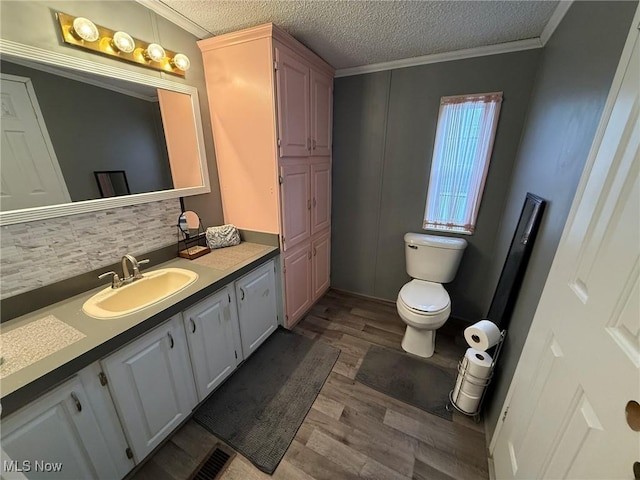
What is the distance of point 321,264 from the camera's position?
267 centimetres

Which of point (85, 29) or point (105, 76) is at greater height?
point (85, 29)

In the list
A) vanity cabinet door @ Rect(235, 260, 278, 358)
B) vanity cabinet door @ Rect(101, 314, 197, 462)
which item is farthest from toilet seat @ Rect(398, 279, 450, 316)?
vanity cabinet door @ Rect(101, 314, 197, 462)

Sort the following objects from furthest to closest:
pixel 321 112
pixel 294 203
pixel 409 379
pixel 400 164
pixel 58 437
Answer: pixel 400 164 → pixel 321 112 → pixel 294 203 → pixel 409 379 → pixel 58 437

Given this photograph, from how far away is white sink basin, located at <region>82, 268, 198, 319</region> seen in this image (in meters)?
1.17

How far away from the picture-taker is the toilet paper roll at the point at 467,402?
4.86 ft

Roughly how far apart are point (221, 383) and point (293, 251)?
1083mm

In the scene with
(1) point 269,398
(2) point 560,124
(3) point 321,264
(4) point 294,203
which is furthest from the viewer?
(3) point 321,264

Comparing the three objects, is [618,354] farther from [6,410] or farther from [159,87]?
[159,87]

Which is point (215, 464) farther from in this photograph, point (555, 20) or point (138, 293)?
point (555, 20)

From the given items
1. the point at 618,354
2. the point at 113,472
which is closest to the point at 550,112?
the point at 618,354

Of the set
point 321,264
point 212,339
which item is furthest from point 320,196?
point 212,339

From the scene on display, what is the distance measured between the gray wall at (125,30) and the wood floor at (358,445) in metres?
1.48

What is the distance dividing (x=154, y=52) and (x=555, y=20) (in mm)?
2270

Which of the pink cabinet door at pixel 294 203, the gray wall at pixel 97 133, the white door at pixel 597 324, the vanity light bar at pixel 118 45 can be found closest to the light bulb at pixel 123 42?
the vanity light bar at pixel 118 45
